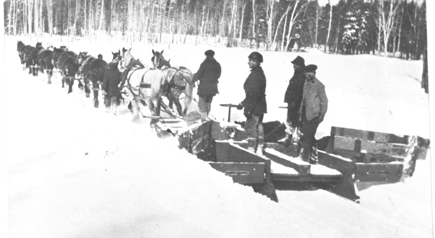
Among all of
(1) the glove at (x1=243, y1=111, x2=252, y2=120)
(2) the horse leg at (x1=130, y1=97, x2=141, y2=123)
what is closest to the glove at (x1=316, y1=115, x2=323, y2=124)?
(1) the glove at (x1=243, y1=111, x2=252, y2=120)

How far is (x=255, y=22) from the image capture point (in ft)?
11.5

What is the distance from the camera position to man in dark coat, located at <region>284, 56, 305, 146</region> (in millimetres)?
3402

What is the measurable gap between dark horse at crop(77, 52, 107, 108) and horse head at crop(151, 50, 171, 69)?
16.1 inches

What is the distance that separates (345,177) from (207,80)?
1.32 m

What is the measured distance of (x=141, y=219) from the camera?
299 cm

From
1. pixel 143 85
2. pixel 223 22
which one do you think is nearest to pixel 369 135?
pixel 223 22

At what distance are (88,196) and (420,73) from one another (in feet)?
8.79

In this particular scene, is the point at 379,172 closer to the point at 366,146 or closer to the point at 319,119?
the point at 366,146

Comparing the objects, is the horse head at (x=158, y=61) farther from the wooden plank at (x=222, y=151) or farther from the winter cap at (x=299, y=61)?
the winter cap at (x=299, y=61)

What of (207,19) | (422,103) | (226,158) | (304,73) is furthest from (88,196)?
(422,103)

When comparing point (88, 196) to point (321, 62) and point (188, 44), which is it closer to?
point (188, 44)

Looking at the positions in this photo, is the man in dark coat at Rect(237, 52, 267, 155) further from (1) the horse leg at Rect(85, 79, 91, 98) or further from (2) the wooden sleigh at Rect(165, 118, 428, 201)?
(1) the horse leg at Rect(85, 79, 91, 98)

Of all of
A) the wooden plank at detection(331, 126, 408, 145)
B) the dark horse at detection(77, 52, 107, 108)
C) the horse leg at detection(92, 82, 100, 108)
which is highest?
the dark horse at detection(77, 52, 107, 108)

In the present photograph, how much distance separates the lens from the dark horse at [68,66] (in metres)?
3.60
